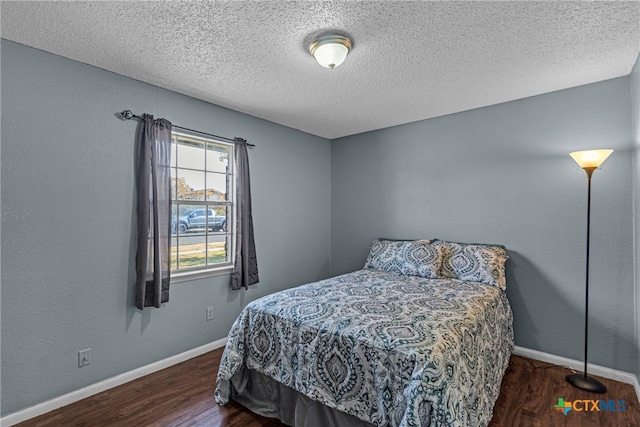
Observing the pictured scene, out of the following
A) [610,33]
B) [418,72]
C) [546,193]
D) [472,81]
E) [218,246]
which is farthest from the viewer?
[218,246]

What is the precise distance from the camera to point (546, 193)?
276 centimetres

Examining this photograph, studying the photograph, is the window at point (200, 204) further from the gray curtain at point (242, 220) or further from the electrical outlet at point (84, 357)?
the electrical outlet at point (84, 357)

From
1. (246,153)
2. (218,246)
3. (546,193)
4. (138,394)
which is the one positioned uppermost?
(246,153)

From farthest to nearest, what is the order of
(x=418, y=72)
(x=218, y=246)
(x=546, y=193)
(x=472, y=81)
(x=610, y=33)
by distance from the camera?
1. (x=218, y=246)
2. (x=546, y=193)
3. (x=472, y=81)
4. (x=418, y=72)
5. (x=610, y=33)

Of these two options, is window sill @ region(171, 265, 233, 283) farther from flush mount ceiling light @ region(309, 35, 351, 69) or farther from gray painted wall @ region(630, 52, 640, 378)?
gray painted wall @ region(630, 52, 640, 378)

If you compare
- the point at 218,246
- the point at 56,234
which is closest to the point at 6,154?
the point at 56,234

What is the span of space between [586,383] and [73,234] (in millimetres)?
3990

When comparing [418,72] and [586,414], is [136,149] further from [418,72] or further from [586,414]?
[586,414]

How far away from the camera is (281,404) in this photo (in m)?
1.94

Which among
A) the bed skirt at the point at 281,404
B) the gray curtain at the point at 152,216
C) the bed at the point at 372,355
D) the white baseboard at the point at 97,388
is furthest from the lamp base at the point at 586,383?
the gray curtain at the point at 152,216

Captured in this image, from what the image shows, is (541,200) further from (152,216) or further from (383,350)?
(152,216)

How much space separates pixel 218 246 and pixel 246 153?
104cm

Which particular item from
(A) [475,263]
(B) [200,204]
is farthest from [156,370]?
(A) [475,263]

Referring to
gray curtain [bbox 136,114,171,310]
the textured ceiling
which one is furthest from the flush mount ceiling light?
gray curtain [bbox 136,114,171,310]
